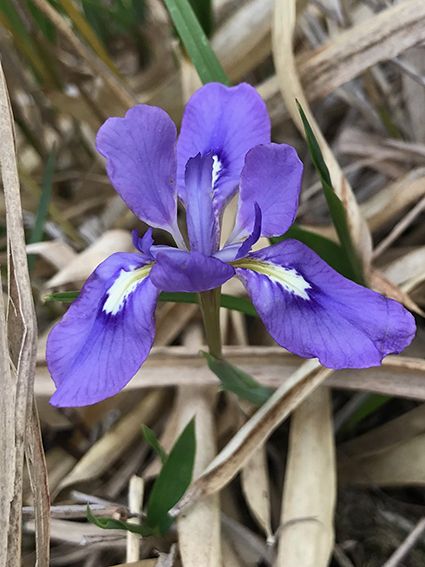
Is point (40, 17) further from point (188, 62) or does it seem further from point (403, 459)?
point (403, 459)

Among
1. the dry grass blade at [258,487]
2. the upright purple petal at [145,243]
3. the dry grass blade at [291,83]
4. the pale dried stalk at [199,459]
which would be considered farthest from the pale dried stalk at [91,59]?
the dry grass blade at [258,487]

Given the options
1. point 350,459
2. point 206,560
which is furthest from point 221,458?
point 350,459

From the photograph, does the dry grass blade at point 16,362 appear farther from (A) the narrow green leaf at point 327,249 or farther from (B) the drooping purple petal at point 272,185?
(A) the narrow green leaf at point 327,249

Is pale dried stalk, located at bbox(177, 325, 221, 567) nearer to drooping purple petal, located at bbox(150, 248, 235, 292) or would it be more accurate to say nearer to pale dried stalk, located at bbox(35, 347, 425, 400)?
pale dried stalk, located at bbox(35, 347, 425, 400)

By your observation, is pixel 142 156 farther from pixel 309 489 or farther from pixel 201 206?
pixel 309 489

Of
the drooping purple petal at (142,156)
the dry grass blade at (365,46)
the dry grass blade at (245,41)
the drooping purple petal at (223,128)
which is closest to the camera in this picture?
the drooping purple petal at (142,156)

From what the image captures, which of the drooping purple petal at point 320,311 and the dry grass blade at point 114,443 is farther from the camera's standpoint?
the dry grass blade at point 114,443
